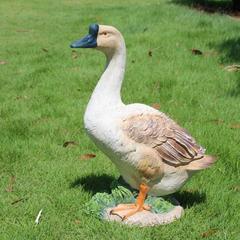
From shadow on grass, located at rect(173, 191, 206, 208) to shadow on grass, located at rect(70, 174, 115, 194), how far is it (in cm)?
66

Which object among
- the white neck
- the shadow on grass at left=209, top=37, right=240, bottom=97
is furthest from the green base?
the shadow on grass at left=209, top=37, right=240, bottom=97

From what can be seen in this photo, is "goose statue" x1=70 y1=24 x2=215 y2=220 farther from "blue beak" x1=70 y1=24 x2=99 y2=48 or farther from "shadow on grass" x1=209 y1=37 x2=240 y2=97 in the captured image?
"shadow on grass" x1=209 y1=37 x2=240 y2=97

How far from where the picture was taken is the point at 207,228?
4297 mm

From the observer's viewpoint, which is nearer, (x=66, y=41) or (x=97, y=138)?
(x=97, y=138)

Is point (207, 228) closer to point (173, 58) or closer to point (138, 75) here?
point (138, 75)

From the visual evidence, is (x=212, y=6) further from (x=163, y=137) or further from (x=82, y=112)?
(x=163, y=137)

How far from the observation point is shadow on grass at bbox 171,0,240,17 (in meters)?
17.1

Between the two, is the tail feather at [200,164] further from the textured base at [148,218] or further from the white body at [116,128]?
the textured base at [148,218]

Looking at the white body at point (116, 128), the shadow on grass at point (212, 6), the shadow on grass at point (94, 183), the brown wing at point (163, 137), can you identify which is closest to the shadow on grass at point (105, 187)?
the shadow on grass at point (94, 183)

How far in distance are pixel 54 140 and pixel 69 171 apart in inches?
36.5

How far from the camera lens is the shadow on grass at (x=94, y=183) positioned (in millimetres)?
4922

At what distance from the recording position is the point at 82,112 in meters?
6.87

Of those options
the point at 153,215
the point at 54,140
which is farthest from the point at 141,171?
the point at 54,140

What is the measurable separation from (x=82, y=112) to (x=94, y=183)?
198 centimetres
